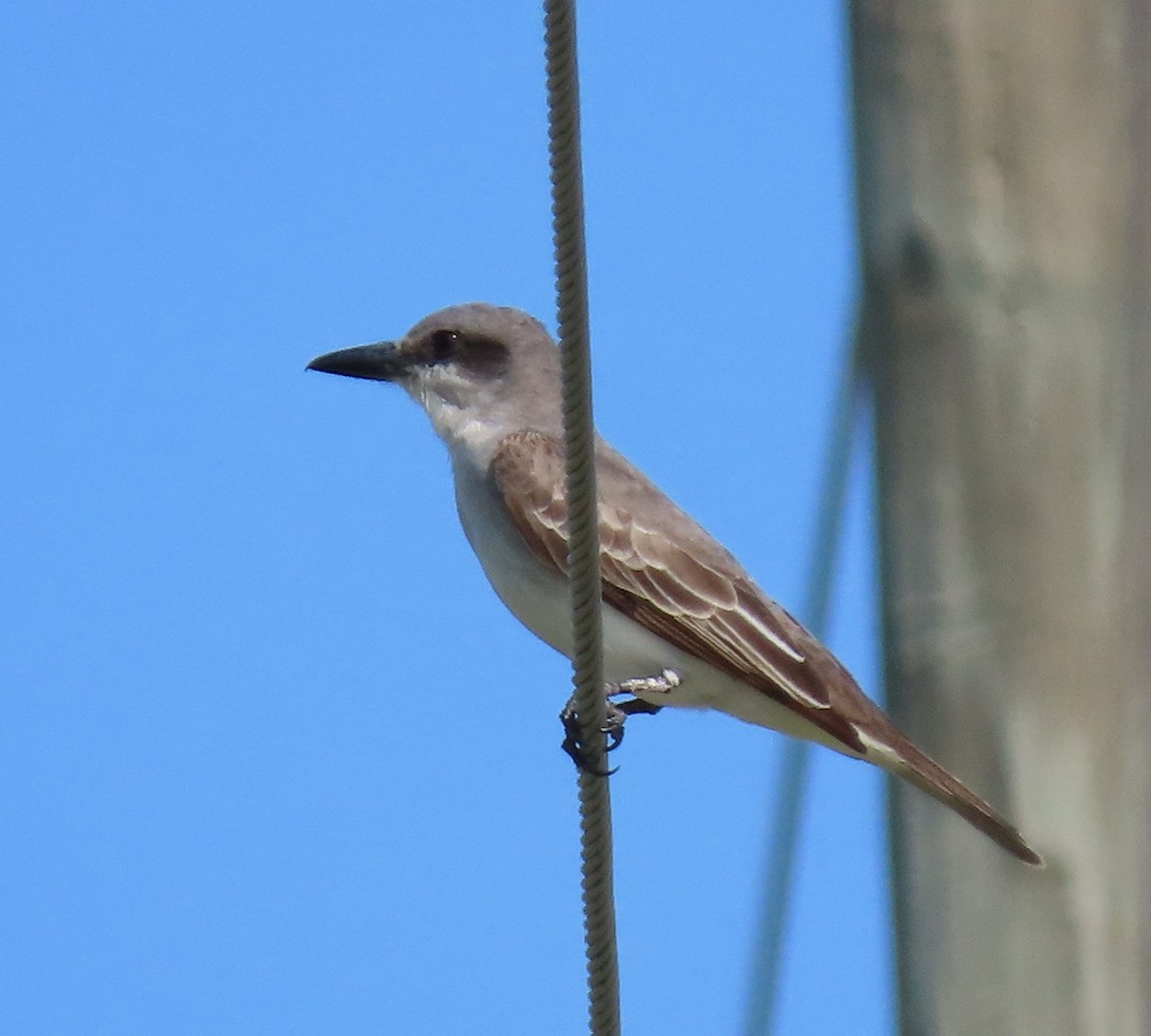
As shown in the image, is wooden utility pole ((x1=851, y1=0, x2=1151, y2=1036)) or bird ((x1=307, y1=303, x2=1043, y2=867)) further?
bird ((x1=307, y1=303, x2=1043, y2=867))

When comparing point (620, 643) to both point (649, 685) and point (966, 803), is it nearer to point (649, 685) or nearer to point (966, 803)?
point (649, 685)

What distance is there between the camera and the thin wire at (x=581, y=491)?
10.9 feet

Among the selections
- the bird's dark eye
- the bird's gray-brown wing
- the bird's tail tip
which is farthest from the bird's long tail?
the bird's dark eye

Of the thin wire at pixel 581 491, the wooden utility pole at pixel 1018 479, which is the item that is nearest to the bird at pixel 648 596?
the wooden utility pole at pixel 1018 479

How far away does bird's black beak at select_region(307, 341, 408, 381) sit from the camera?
7.02m

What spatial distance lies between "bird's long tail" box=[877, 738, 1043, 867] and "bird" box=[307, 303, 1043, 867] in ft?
0.64

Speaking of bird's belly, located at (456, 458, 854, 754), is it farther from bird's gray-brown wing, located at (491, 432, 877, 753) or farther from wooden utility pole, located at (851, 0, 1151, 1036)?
wooden utility pole, located at (851, 0, 1151, 1036)

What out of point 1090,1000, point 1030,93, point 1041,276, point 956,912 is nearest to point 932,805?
point 956,912

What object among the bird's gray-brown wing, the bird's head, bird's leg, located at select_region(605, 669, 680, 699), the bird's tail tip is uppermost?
the bird's head

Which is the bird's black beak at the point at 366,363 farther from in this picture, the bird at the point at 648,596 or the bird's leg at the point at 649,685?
the bird's leg at the point at 649,685

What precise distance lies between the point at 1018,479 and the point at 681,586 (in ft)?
4.94

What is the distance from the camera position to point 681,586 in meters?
5.93

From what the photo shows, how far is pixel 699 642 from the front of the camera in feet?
18.9

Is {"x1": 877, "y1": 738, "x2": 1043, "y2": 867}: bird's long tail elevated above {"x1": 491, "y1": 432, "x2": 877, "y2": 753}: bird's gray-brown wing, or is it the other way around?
{"x1": 491, "y1": 432, "x2": 877, "y2": 753}: bird's gray-brown wing
